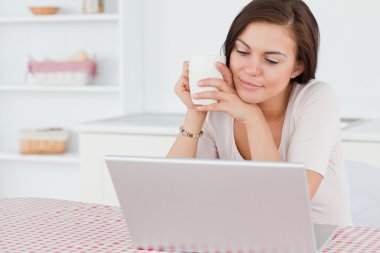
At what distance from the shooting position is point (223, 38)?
3697 millimetres

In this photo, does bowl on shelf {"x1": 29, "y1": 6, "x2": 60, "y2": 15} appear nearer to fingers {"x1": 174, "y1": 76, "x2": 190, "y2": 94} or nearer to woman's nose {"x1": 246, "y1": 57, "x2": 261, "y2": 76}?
fingers {"x1": 174, "y1": 76, "x2": 190, "y2": 94}

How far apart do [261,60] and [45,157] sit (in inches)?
92.2

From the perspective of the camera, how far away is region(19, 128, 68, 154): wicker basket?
12.9ft

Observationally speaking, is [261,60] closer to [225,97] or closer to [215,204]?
[225,97]

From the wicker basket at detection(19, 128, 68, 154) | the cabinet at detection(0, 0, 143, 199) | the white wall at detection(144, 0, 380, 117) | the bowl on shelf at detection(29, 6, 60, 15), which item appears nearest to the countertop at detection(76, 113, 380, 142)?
the white wall at detection(144, 0, 380, 117)

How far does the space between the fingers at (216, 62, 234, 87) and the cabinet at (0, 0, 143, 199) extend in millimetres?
1972

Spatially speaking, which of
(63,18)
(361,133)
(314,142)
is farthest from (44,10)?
(314,142)

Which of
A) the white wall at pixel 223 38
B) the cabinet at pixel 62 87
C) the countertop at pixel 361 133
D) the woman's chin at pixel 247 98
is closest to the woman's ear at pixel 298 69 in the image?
the woman's chin at pixel 247 98

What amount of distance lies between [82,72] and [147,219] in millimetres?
2614

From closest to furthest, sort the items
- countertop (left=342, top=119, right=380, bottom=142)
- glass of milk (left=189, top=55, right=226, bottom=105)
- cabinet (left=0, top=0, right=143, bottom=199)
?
glass of milk (left=189, top=55, right=226, bottom=105)
countertop (left=342, top=119, right=380, bottom=142)
cabinet (left=0, top=0, right=143, bottom=199)

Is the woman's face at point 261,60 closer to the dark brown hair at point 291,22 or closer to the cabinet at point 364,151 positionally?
the dark brown hair at point 291,22

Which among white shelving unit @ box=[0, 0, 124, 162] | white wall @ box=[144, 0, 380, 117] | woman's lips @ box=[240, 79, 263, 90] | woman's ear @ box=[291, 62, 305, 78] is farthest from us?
white shelving unit @ box=[0, 0, 124, 162]

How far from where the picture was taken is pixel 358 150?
9.42ft

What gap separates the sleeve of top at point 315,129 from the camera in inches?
67.3
